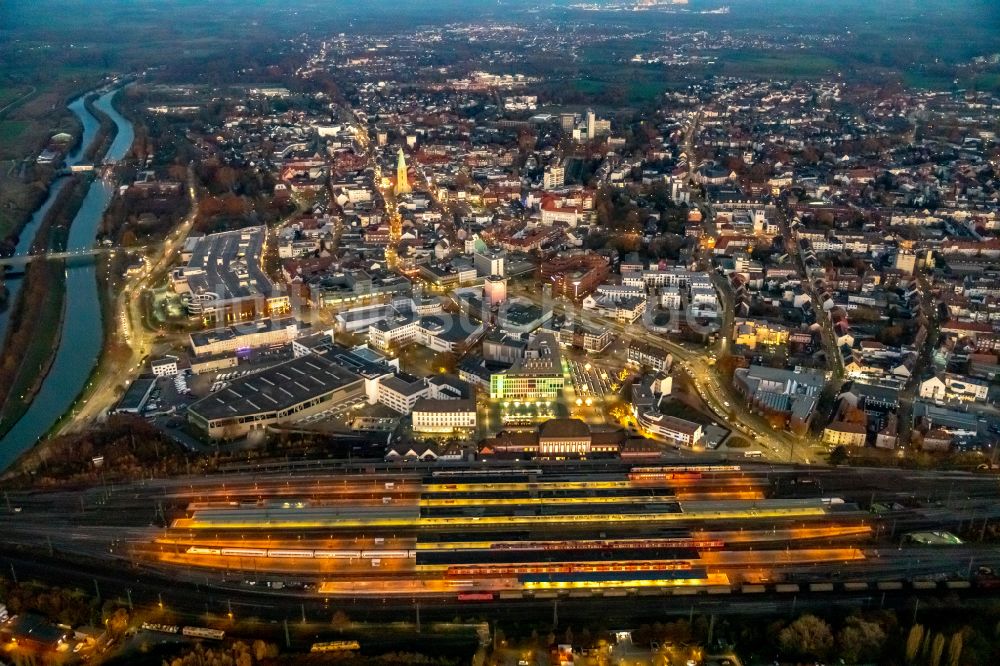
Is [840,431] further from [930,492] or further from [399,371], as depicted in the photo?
[399,371]

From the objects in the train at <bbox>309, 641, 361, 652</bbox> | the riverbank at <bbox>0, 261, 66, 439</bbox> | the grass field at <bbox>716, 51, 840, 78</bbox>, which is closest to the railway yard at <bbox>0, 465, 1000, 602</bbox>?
the train at <bbox>309, 641, 361, 652</bbox>

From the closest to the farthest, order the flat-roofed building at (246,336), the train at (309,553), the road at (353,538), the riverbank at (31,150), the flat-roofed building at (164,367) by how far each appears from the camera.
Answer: the road at (353,538)
the train at (309,553)
the flat-roofed building at (164,367)
the flat-roofed building at (246,336)
the riverbank at (31,150)

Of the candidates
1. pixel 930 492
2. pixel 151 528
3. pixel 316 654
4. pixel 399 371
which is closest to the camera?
pixel 316 654

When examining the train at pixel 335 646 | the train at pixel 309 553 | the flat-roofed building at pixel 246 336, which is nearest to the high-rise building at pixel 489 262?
the flat-roofed building at pixel 246 336

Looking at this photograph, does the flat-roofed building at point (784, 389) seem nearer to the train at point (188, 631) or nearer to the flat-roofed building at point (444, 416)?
the flat-roofed building at point (444, 416)

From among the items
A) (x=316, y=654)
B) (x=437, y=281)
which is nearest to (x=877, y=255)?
(x=437, y=281)

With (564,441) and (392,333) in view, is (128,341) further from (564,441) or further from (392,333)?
(564,441)
